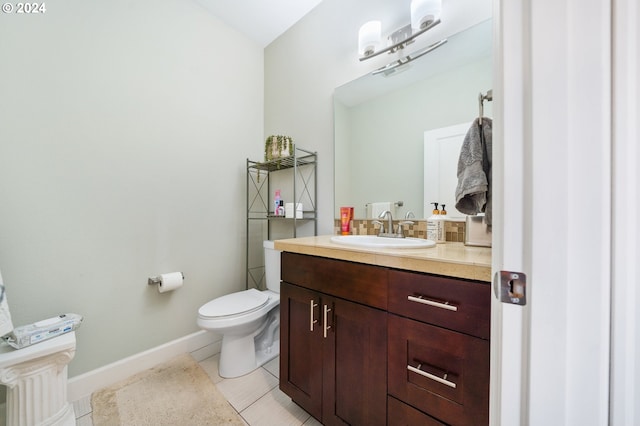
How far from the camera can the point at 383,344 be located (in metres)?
0.83

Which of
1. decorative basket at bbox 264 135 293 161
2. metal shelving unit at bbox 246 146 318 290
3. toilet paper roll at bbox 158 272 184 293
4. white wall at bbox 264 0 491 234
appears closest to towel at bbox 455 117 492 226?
white wall at bbox 264 0 491 234

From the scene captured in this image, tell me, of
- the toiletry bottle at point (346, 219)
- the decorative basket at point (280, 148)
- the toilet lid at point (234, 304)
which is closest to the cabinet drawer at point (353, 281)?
the toiletry bottle at point (346, 219)

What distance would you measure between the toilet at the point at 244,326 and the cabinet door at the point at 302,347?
1.19ft

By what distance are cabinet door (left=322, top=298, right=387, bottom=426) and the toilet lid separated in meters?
0.69

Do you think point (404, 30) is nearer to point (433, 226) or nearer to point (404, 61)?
point (404, 61)

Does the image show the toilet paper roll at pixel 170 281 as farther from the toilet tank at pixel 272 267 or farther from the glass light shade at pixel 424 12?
the glass light shade at pixel 424 12

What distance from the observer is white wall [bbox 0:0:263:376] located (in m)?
1.17

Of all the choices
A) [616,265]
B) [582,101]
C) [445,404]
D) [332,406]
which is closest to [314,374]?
[332,406]

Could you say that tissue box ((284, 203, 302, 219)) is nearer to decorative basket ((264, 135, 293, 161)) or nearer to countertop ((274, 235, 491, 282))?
decorative basket ((264, 135, 293, 161))

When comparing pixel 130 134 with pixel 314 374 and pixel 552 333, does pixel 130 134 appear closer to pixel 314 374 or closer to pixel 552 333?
pixel 314 374

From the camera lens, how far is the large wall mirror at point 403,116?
1.12 meters

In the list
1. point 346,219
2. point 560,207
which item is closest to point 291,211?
point 346,219

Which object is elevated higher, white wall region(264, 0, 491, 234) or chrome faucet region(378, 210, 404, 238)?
white wall region(264, 0, 491, 234)

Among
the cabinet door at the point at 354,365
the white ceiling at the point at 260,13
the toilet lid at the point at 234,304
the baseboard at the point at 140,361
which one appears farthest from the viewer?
the white ceiling at the point at 260,13
